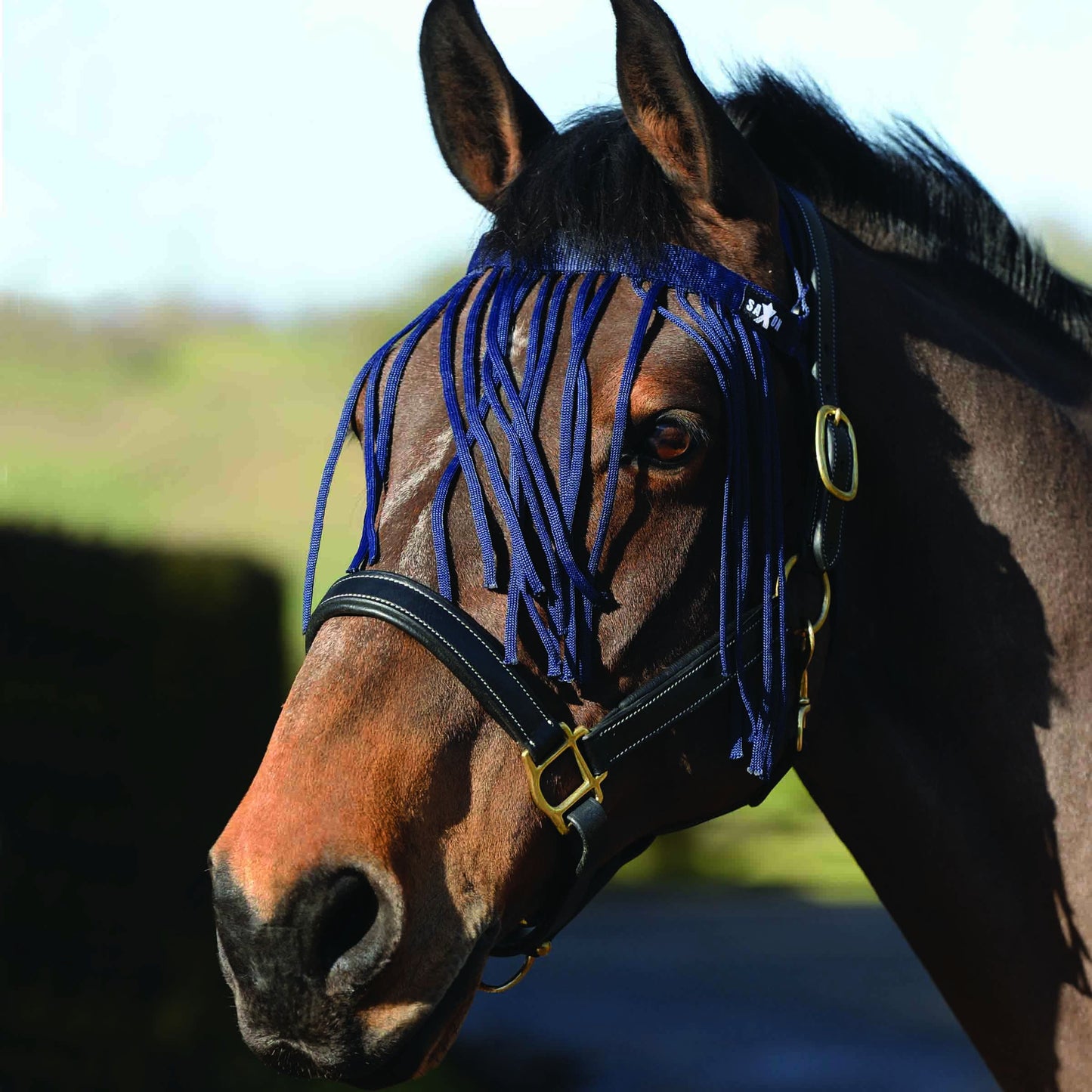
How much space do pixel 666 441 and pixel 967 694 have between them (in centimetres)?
71

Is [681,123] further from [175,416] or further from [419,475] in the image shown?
[175,416]

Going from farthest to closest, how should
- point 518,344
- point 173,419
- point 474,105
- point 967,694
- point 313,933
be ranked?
1. point 173,419
2. point 474,105
3. point 967,694
4. point 518,344
5. point 313,933

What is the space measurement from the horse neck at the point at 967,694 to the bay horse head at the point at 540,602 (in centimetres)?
21

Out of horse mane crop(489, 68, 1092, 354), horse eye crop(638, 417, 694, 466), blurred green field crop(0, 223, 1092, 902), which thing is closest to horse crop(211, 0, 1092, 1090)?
horse eye crop(638, 417, 694, 466)

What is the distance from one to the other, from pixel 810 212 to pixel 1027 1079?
4.92ft

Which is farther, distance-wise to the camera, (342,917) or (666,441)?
(666,441)

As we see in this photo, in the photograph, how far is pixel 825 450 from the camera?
1787mm

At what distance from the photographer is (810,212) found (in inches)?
78.6

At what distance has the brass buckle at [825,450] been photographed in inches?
69.8

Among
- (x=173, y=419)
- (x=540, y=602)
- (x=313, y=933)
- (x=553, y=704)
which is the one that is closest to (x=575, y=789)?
(x=553, y=704)

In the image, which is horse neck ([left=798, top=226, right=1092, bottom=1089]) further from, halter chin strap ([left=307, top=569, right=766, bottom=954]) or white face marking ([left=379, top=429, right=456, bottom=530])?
white face marking ([left=379, top=429, right=456, bottom=530])

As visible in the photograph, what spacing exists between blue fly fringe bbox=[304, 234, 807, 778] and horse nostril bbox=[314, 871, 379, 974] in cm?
36

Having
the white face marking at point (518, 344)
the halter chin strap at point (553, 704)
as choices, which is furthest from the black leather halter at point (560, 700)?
the white face marking at point (518, 344)

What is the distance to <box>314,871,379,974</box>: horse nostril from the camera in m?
1.44
